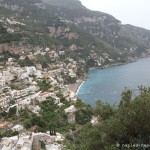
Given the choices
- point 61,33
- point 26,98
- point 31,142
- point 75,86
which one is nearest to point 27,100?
point 26,98

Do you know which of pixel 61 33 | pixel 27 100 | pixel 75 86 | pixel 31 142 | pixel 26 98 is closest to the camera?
pixel 31 142

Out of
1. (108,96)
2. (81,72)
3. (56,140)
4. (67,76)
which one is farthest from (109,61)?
(56,140)

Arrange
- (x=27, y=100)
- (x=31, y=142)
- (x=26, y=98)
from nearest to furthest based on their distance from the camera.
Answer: (x=31, y=142) → (x=27, y=100) → (x=26, y=98)

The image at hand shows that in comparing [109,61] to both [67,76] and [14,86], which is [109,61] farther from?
[14,86]

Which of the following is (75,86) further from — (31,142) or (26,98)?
(31,142)

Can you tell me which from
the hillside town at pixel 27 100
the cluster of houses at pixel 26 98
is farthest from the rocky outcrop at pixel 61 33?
the cluster of houses at pixel 26 98

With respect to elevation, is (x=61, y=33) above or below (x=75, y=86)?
above

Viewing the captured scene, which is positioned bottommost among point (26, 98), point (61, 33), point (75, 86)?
point (75, 86)

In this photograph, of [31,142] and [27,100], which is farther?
[27,100]

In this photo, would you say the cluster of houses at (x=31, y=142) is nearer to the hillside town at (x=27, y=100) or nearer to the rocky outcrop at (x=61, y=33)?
the hillside town at (x=27, y=100)

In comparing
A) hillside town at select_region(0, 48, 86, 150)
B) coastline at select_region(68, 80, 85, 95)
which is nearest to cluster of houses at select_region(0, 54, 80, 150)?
hillside town at select_region(0, 48, 86, 150)

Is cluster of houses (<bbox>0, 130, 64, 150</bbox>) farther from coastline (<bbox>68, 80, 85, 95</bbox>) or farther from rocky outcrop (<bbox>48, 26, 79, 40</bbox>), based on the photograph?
rocky outcrop (<bbox>48, 26, 79, 40</bbox>)
